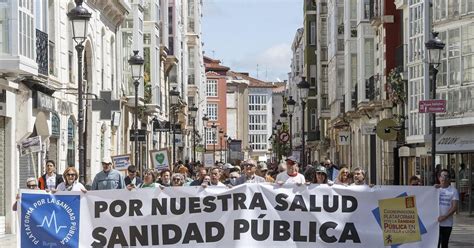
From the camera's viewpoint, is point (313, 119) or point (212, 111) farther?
point (212, 111)

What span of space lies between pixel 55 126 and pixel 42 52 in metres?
3.61

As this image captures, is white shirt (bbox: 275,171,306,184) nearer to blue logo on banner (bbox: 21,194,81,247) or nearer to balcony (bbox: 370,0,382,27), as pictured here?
blue logo on banner (bbox: 21,194,81,247)

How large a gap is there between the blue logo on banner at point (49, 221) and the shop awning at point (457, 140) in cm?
2228

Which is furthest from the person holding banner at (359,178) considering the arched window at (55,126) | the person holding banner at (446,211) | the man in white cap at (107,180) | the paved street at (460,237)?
the arched window at (55,126)

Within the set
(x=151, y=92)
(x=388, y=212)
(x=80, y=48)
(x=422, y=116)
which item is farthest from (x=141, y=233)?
(x=151, y=92)

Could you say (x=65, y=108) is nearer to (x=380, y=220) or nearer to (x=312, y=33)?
(x=380, y=220)

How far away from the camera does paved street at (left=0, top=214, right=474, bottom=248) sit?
78.9 ft

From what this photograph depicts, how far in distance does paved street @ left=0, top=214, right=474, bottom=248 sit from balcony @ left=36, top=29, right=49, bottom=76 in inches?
186

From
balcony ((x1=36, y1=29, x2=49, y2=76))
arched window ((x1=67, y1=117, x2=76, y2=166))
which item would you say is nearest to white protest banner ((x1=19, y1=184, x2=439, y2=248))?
balcony ((x1=36, y1=29, x2=49, y2=76))

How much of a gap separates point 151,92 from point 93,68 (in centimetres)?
1904

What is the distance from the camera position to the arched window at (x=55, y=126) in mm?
32688

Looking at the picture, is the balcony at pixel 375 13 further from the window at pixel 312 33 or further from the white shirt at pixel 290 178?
the window at pixel 312 33

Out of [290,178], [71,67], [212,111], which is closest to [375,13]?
[71,67]

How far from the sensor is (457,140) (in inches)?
1533
